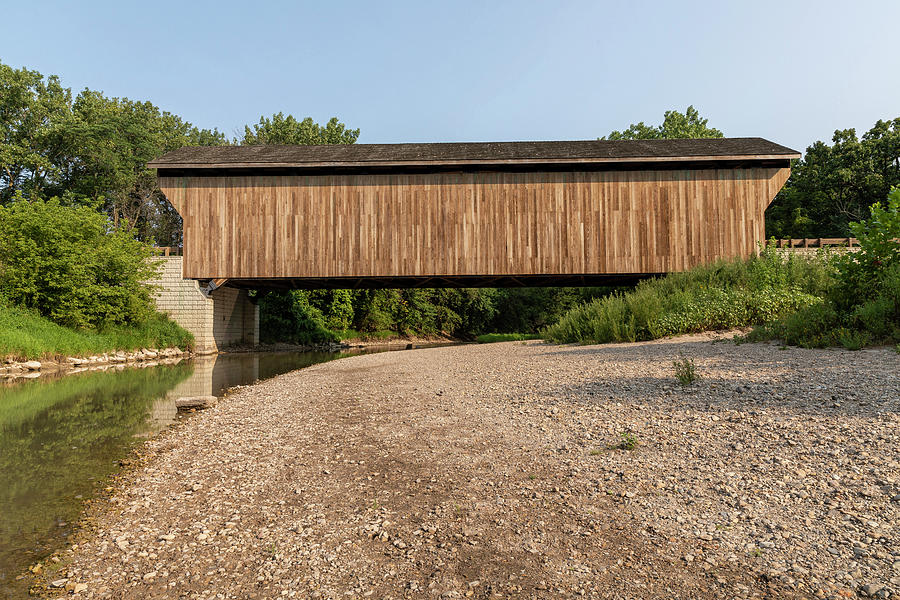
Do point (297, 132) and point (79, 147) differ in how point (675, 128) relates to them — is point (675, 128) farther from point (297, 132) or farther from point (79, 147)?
point (79, 147)

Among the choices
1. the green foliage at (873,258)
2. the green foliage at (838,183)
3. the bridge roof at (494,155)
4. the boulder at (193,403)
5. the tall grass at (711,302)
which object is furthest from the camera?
the green foliage at (838,183)

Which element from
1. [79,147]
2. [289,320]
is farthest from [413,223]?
[79,147]

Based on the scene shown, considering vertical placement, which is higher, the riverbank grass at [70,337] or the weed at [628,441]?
the riverbank grass at [70,337]

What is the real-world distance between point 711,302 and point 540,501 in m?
10.7

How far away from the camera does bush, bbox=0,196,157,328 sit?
652 inches

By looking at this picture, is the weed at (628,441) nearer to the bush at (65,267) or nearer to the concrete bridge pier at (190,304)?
the bush at (65,267)

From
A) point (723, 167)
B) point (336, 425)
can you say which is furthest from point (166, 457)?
point (723, 167)

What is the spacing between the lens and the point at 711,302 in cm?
1181

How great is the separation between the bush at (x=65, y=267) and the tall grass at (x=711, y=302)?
55.5ft

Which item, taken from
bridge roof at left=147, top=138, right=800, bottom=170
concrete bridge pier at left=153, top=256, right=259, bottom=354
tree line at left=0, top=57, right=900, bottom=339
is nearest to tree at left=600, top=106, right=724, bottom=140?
tree line at left=0, top=57, right=900, bottom=339

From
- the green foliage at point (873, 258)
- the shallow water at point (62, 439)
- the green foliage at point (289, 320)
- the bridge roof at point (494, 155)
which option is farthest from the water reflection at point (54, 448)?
the green foliage at point (289, 320)

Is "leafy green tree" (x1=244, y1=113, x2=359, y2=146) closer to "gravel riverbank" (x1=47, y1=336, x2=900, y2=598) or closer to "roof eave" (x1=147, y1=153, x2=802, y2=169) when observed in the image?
"roof eave" (x1=147, y1=153, x2=802, y2=169)

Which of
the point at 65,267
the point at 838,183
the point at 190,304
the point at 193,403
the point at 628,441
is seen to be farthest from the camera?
the point at 838,183

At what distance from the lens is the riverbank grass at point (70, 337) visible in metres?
14.0
